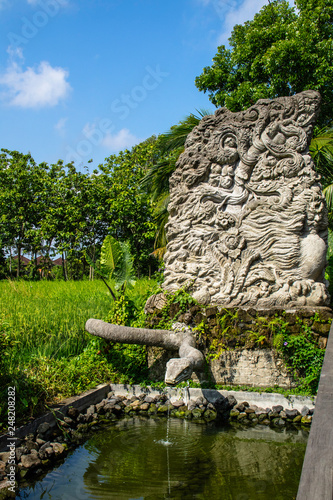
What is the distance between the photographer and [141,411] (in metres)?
5.05

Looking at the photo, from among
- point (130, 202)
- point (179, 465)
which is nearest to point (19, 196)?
point (130, 202)

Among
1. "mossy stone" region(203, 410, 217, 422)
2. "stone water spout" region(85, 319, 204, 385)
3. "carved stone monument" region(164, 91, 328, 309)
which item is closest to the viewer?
"stone water spout" region(85, 319, 204, 385)

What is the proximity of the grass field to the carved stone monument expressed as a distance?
53.8 inches

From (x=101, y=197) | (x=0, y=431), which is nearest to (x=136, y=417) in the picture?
(x=0, y=431)

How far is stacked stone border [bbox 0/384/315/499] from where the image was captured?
3812 mm

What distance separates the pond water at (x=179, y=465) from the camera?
10.2ft

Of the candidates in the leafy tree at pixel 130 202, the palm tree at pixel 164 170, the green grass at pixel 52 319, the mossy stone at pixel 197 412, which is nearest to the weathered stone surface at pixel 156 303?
the green grass at pixel 52 319

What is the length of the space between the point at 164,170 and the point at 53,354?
6511mm

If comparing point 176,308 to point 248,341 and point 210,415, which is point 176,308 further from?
point 210,415

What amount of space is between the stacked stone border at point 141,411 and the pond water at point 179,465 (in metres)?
0.20

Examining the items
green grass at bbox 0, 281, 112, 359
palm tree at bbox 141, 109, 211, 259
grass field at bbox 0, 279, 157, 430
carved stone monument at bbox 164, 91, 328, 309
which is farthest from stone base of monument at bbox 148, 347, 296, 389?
palm tree at bbox 141, 109, 211, 259

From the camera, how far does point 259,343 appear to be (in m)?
→ 5.23

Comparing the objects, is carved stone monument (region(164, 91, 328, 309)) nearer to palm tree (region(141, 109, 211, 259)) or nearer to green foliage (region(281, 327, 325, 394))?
green foliage (region(281, 327, 325, 394))

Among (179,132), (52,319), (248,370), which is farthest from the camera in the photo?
(179,132)
